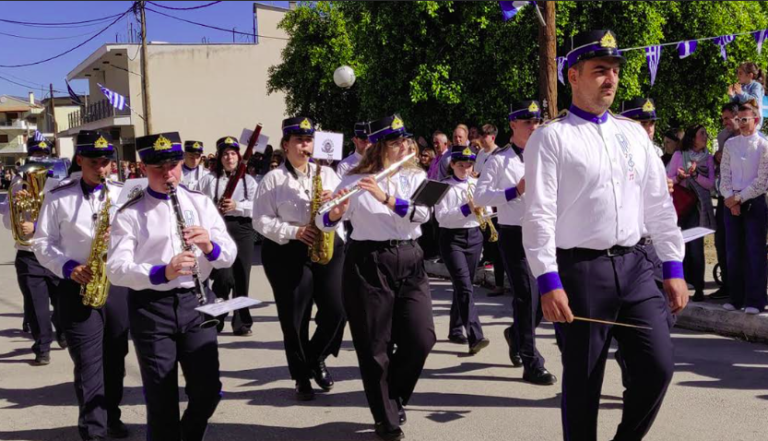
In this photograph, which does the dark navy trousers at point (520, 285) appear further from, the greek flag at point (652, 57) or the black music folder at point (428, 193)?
the greek flag at point (652, 57)

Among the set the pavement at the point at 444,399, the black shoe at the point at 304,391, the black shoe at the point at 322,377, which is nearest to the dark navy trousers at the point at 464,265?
the pavement at the point at 444,399

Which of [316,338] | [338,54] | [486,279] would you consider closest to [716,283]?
[486,279]

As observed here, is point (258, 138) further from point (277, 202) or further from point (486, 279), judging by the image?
point (486, 279)

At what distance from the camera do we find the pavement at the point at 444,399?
221 inches

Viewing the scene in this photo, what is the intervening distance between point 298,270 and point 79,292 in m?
1.70

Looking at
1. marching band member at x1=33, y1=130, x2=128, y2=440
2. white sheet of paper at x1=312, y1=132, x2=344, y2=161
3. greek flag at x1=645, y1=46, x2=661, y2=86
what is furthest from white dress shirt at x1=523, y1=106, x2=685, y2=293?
greek flag at x1=645, y1=46, x2=661, y2=86

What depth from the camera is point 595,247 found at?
13.4ft

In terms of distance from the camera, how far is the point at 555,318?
→ 3984mm

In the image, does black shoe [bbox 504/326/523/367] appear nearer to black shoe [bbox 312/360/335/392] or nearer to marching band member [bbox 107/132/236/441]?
black shoe [bbox 312/360/335/392]

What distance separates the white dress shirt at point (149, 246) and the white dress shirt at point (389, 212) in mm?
1148

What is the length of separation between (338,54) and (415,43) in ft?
45.4

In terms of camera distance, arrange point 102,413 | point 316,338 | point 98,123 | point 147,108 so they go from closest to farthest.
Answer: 1. point 102,413
2. point 316,338
3. point 147,108
4. point 98,123

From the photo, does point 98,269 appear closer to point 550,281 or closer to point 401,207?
point 401,207

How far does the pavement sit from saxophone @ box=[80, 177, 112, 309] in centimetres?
101
